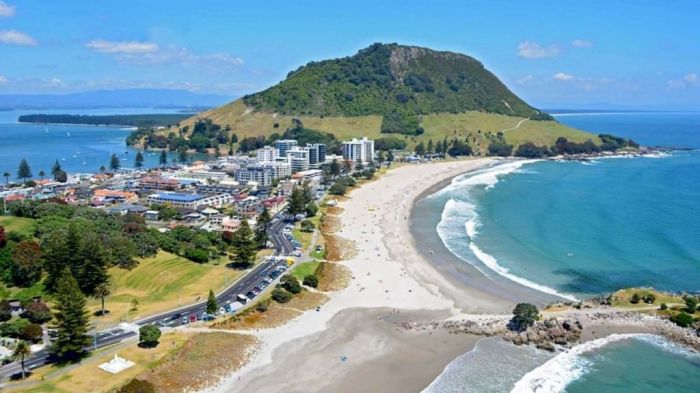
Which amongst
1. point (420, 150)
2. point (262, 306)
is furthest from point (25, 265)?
point (420, 150)

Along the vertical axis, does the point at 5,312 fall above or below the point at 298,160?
below

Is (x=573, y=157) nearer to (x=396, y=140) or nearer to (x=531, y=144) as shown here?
(x=531, y=144)

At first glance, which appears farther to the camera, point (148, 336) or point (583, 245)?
point (583, 245)

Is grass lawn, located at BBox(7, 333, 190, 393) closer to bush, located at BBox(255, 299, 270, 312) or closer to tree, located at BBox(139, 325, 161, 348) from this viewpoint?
tree, located at BBox(139, 325, 161, 348)

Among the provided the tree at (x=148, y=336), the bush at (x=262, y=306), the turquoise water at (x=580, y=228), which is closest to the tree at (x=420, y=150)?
the turquoise water at (x=580, y=228)

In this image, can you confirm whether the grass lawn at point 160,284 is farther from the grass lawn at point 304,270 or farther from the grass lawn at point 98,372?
the grass lawn at point 98,372

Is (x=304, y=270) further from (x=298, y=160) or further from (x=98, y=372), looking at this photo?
(x=298, y=160)
